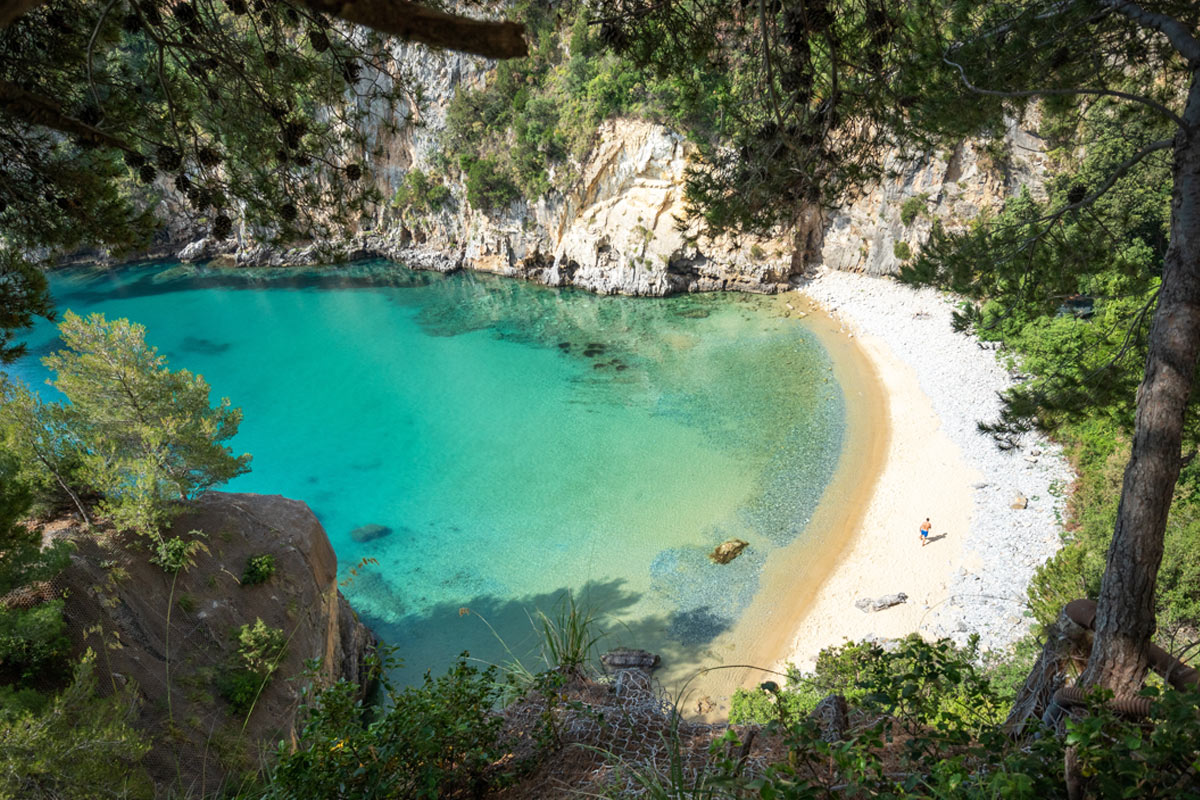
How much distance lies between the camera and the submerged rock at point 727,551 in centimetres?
1440

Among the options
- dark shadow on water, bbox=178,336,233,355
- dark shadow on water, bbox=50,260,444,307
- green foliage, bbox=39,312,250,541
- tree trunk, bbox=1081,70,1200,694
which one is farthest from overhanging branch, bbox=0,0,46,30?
dark shadow on water, bbox=50,260,444,307

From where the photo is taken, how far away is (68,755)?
425 cm

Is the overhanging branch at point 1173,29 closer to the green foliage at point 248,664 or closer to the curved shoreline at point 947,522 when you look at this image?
the curved shoreline at point 947,522

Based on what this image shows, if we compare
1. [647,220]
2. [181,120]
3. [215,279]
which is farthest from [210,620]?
[215,279]

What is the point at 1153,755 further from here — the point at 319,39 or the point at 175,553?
the point at 175,553

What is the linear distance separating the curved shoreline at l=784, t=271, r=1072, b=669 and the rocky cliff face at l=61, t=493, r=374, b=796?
902cm

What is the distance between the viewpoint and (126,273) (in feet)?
141

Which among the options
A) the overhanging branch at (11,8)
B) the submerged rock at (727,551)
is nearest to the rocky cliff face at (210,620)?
the overhanging branch at (11,8)

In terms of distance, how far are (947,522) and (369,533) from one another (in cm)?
1502

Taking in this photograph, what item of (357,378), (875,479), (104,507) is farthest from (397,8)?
(357,378)

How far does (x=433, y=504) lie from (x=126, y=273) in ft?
132

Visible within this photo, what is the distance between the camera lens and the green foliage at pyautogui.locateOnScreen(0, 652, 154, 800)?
13.0 ft

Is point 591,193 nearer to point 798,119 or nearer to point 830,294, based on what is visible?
point 830,294

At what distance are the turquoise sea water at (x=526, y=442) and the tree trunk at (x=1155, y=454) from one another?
32.2ft
